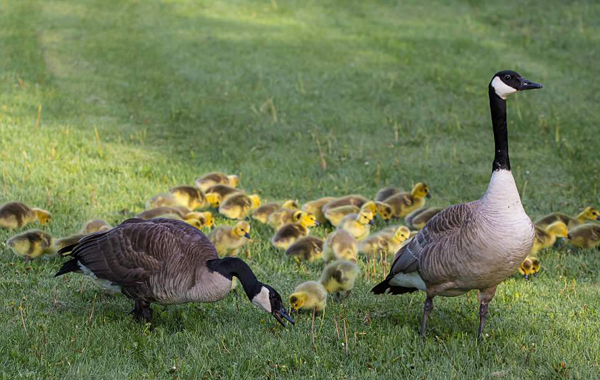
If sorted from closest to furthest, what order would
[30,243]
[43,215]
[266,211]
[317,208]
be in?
1. [30,243]
2. [43,215]
3. [266,211]
4. [317,208]

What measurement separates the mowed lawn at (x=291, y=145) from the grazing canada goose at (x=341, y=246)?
0.79ft

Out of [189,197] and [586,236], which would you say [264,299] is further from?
[586,236]

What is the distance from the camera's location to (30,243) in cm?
677

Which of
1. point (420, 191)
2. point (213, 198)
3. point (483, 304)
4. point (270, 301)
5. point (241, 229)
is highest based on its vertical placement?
point (270, 301)

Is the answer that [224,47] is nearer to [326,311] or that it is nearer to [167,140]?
[167,140]

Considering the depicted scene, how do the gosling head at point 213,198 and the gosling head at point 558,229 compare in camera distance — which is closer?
the gosling head at point 558,229

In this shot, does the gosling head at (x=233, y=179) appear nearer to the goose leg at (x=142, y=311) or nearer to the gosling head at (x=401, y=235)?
the gosling head at (x=401, y=235)

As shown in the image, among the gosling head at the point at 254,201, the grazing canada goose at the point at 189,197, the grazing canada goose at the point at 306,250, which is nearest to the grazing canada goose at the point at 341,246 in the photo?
the grazing canada goose at the point at 306,250

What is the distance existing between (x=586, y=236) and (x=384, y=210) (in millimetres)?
2210

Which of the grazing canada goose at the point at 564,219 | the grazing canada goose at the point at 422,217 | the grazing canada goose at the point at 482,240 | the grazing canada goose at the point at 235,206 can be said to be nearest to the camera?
the grazing canada goose at the point at 482,240

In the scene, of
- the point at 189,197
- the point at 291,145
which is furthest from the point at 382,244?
the point at 291,145

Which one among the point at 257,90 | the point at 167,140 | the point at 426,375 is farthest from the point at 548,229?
the point at 257,90

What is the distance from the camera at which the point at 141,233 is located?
558 cm

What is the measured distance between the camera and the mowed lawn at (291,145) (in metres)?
5.13
